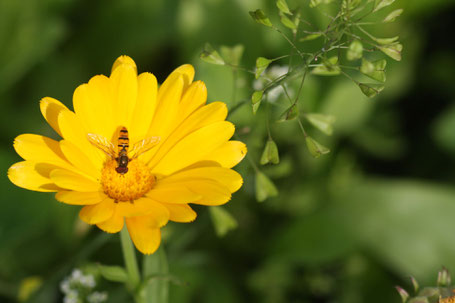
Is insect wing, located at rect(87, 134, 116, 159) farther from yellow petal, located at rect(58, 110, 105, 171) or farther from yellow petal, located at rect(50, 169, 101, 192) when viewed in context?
yellow petal, located at rect(50, 169, 101, 192)

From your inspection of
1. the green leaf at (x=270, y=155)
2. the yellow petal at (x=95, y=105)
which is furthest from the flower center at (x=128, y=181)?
the green leaf at (x=270, y=155)

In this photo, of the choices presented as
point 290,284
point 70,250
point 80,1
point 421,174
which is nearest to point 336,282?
point 290,284

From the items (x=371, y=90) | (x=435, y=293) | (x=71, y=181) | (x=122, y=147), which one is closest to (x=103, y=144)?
(x=122, y=147)

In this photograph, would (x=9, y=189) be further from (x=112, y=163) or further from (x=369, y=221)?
(x=369, y=221)

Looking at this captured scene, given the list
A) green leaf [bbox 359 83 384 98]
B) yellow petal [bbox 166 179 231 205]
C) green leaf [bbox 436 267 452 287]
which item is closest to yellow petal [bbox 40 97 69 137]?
yellow petal [bbox 166 179 231 205]

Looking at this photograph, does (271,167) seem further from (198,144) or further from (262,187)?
(198,144)
